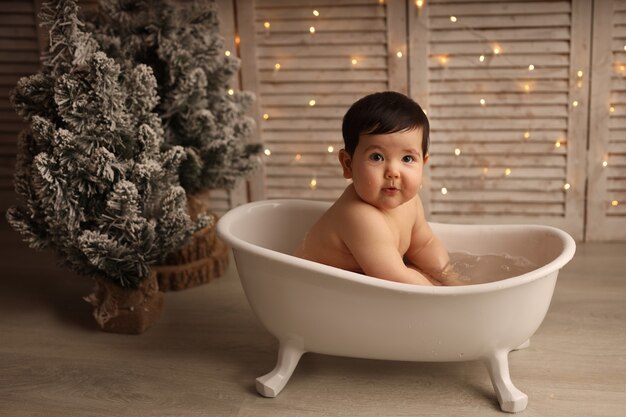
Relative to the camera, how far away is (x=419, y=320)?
1458 mm

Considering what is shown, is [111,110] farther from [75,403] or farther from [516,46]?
[516,46]

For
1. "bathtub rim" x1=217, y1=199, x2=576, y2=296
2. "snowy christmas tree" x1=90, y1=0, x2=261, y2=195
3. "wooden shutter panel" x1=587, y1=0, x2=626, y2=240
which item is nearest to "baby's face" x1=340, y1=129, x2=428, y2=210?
"bathtub rim" x1=217, y1=199, x2=576, y2=296

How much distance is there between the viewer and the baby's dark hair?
1.50m

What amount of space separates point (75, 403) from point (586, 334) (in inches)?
49.2

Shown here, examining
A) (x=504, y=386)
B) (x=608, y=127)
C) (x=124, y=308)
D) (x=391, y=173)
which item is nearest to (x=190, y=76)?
(x=124, y=308)

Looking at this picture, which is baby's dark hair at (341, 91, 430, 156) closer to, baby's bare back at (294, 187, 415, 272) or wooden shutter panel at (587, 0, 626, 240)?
baby's bare back at (294, 187, 415, 272)

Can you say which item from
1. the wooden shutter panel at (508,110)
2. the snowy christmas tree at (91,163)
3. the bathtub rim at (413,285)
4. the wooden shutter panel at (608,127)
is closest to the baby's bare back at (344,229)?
the bathtub rim at (413,285)

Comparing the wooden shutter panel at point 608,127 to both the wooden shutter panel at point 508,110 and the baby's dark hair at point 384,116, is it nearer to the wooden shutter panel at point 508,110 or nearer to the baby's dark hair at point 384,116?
the wooden shutter panel at point 508,110

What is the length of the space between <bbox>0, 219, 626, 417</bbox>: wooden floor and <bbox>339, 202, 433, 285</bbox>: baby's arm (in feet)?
0.90

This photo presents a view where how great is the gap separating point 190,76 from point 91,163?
1.41 feet

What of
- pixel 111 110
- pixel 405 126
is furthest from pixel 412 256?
pixel 111 110

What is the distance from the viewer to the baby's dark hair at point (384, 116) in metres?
1.50

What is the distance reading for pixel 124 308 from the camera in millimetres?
1918

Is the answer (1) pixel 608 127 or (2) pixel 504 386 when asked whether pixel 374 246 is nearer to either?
(2) pixel 504 386
